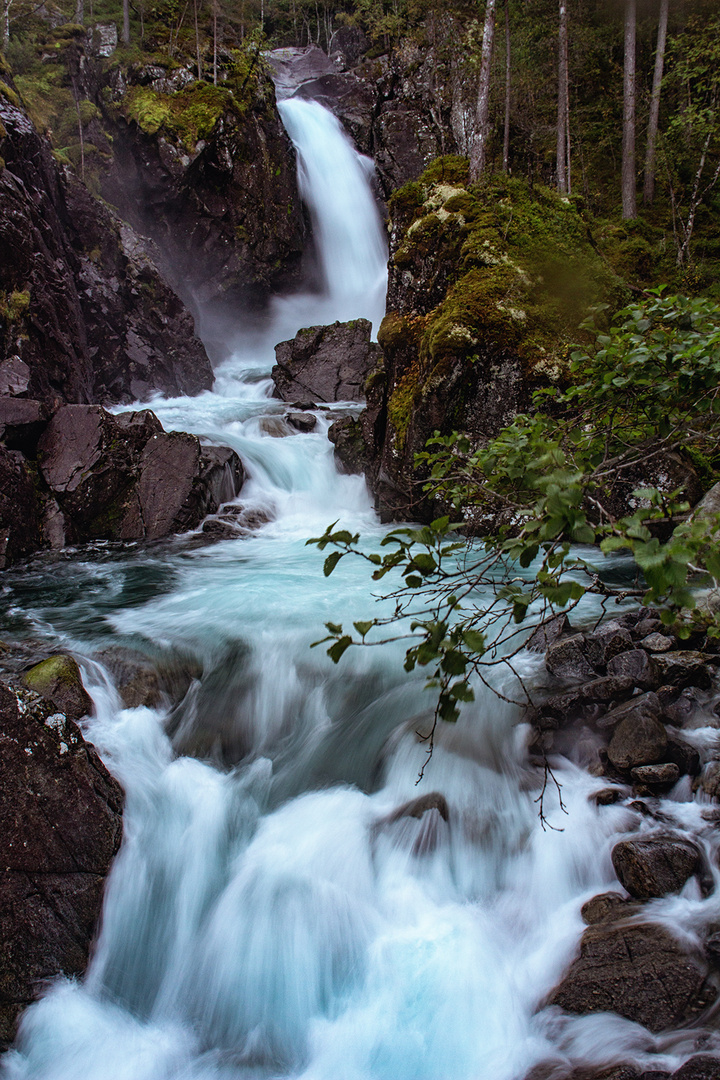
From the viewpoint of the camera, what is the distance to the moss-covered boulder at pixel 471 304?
28.5 feet

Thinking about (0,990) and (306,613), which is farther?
(306,613)

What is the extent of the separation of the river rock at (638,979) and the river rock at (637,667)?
1.93 m

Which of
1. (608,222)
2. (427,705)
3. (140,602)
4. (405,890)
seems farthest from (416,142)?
(405,890)

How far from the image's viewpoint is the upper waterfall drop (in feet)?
80.9

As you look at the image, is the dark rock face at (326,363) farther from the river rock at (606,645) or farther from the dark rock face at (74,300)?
the river rock at (606,645)

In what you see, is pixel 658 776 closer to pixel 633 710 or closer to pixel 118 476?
pixel 633 710

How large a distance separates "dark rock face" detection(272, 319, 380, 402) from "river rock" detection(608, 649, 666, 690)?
13.2 metres

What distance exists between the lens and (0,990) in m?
3.03

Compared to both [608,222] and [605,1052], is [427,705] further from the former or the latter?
[608,222]

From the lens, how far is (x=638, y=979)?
2818mm

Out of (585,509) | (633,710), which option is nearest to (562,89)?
(633,710)

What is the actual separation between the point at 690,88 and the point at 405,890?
23.5 meters

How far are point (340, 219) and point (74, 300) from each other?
14575 mm

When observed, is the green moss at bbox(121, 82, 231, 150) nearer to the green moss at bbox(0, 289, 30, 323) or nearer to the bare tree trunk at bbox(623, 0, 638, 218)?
the green moss at bbox(0, 289, 30, 323)
